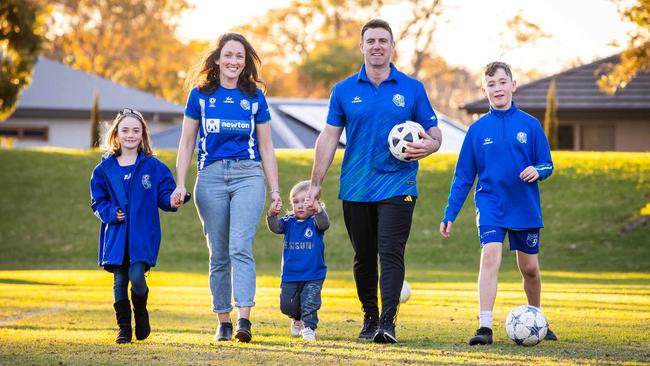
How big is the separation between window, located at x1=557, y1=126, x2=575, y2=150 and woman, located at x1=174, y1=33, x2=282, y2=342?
1315 inches

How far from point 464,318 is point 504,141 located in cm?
284

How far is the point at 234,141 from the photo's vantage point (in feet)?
27.6

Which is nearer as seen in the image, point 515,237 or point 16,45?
point 515,237

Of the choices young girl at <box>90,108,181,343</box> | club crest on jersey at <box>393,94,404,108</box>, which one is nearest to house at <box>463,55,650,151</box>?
club crest on jersey at <box>393,94,404,108</box>

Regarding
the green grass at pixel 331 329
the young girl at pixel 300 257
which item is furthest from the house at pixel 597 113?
the young girl at pixel 300 257

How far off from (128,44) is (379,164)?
57986 millimetres

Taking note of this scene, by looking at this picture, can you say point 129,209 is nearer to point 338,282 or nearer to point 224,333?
point 224,333

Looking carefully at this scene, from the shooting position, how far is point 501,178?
8305 mm

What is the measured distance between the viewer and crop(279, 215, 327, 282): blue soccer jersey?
9.06m

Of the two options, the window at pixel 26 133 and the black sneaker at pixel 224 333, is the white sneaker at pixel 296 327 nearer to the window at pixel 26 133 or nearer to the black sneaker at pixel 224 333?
the black sneaker at pixel 224 333

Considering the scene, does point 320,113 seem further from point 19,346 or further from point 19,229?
point 19,346

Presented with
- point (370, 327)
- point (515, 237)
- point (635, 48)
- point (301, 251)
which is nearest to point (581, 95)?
point (635, 48)

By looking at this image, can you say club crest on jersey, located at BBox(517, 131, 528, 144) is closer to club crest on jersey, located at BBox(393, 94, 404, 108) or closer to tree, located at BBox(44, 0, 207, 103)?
club crest on jersey, located at BBox(393, 94, 404, 108)

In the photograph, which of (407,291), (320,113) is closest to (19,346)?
(407,291)
